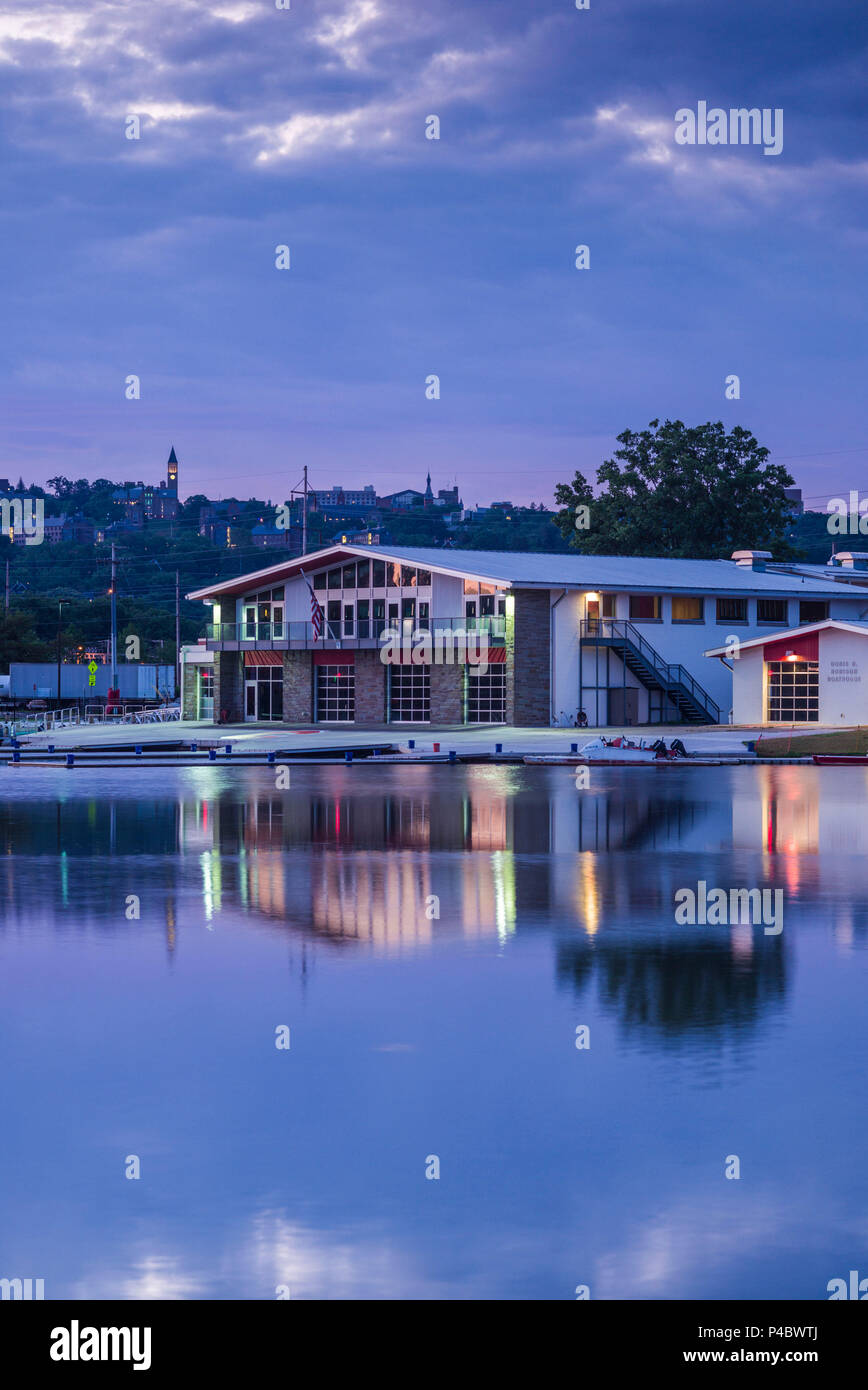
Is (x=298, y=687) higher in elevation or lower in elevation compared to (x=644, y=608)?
lower

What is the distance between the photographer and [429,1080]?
970 centimetres

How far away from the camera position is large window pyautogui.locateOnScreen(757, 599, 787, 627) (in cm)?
7506

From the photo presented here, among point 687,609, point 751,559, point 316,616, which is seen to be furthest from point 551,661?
point 751,559

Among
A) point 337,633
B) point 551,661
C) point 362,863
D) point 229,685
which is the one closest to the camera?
point 362,863

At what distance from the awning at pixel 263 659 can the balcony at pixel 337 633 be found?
0.85 metres

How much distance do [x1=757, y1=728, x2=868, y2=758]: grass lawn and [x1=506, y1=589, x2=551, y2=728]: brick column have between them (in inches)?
504

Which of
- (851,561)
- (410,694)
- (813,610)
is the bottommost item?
(410,694)

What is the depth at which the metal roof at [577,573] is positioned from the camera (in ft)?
226

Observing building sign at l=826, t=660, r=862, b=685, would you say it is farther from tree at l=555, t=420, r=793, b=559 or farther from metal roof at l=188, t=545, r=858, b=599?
tree at l=555, t=420, r=793, b=559

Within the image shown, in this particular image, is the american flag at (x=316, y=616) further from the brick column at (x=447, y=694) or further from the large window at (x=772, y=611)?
the large window at (x=772, y=611)

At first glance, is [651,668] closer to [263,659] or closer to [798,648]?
[798,648]

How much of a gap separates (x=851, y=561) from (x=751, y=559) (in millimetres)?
9937
